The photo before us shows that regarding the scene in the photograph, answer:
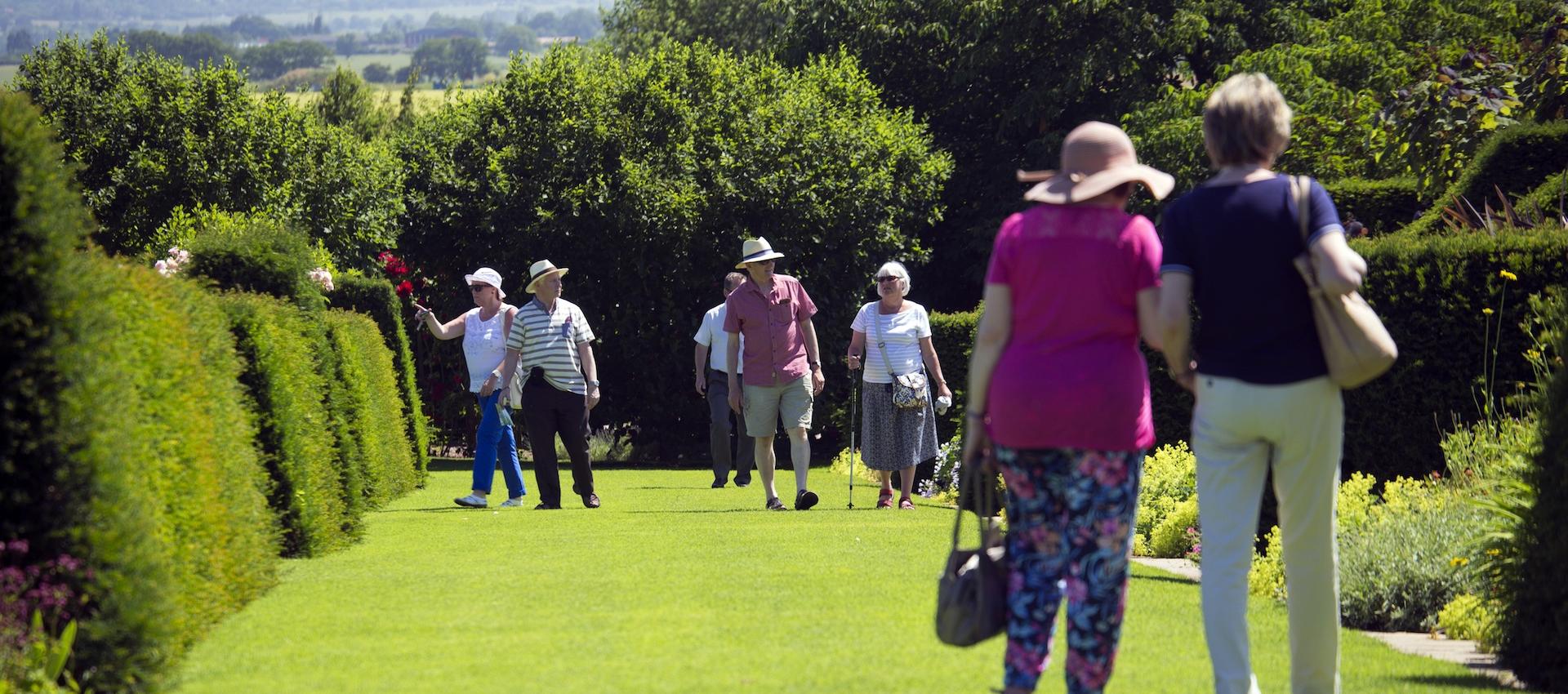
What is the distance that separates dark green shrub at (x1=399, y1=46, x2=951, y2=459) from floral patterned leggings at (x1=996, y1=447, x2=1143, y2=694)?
763 inches

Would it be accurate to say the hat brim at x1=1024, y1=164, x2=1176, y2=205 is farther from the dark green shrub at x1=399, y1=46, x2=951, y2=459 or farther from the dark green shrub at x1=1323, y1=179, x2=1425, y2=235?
the dark green shrub at x1=399, y1=46, x2=951, y2=459

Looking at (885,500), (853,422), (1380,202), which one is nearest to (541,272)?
(885,500)

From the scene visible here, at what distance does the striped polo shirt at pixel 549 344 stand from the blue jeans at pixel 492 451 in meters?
0.92

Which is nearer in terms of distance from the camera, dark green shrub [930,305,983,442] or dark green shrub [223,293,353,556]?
dark green shrub [223,293,353,556]

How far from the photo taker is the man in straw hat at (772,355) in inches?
527

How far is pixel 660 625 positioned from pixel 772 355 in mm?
6148

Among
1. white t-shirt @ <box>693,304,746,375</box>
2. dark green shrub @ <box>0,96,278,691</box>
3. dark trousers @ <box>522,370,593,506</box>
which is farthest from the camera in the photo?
white t-shirt @ <box>693,304,746,375</box>

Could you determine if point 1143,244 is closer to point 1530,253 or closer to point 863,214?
point 1530,253

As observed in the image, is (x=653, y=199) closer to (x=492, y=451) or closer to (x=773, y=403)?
(x=492, y=451)

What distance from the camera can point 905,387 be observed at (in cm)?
1345

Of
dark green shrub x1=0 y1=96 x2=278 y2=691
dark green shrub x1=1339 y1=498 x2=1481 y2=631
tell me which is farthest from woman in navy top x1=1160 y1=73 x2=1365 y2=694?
dark green shrub x1=0 y1=96 x2=278 y2=691

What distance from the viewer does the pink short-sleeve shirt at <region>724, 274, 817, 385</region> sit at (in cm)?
1338

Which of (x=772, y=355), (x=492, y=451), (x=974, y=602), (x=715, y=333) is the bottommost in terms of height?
(x=492, y=451)

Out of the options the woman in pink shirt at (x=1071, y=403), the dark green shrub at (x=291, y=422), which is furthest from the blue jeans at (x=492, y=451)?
the woman in pink shirt at (x=1071, y=403)
